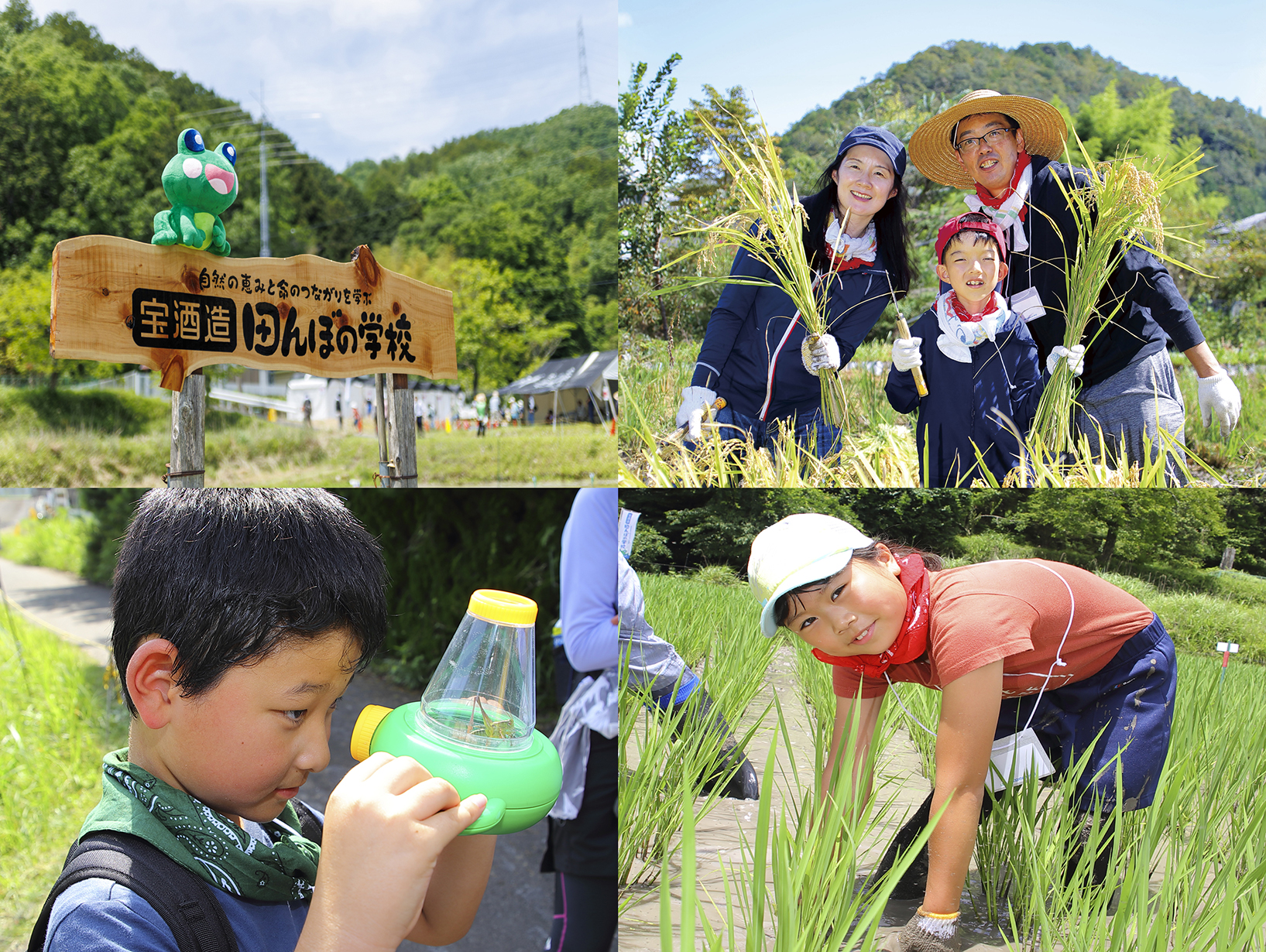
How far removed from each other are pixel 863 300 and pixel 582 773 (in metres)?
1.48

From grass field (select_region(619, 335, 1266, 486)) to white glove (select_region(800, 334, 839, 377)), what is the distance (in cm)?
4

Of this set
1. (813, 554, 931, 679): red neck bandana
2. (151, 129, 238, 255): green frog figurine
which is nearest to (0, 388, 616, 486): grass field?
(151, 129, 238, 255): green frog figurine

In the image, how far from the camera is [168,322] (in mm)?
1890

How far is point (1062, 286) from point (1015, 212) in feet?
0.64

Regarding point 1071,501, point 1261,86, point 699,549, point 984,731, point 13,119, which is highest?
point 13,119

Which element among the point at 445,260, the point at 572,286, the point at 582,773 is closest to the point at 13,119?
the point at 445,260

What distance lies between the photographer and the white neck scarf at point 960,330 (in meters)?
1.69

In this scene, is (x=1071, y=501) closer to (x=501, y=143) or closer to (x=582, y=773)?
(x=582, y=773)

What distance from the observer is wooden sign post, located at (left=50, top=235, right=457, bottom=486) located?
5.85 ft

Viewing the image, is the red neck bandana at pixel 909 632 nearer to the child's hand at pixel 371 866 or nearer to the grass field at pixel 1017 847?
the grass field at pixel 1017 847

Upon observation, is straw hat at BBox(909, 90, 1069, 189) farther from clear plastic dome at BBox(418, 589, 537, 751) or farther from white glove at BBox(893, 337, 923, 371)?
clear plastic dome at BBox(418, 589, 537, 751)

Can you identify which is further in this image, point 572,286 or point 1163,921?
point 572,286

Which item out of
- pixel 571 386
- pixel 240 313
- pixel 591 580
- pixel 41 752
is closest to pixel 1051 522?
pixel 591 580

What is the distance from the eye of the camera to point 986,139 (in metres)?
1.69
